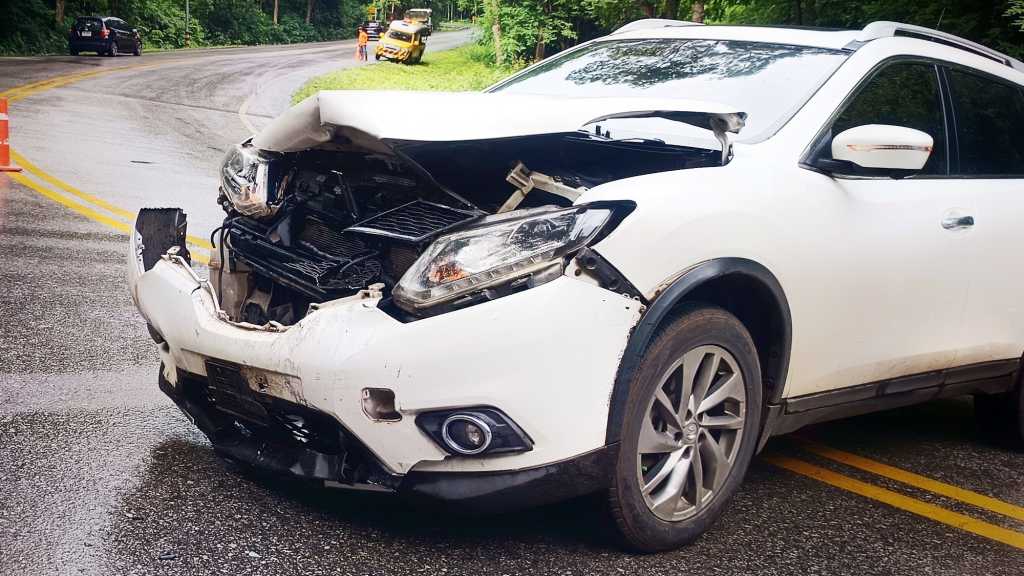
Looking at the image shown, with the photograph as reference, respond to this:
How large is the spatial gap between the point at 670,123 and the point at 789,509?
60.5 inches

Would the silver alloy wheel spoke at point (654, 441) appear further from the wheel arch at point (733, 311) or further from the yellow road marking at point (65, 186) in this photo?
the yellow road marking at point (65, 186)

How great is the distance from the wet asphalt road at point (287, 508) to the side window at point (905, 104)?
1.42m

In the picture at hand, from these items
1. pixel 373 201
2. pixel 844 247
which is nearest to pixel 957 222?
pixel 844 247

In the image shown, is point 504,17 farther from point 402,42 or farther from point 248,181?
point 248,181

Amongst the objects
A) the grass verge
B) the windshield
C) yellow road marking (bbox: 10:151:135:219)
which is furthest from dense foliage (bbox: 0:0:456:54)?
the windshield

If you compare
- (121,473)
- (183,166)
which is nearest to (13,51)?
(183,166)

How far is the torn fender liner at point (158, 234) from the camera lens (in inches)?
162

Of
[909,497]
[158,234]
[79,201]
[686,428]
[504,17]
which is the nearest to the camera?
[686,428]

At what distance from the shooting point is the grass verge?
31950 millimetres

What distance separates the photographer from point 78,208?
33.8ft

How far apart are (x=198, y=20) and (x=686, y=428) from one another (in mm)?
57404

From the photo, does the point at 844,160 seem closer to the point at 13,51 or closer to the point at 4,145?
the point at 4,145

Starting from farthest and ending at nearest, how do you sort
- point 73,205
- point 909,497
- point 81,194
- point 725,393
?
point 81,194, point 73,205, point 909,497, point 725,393

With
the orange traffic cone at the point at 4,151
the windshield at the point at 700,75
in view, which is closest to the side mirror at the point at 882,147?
the windshield at the point at 700,75
